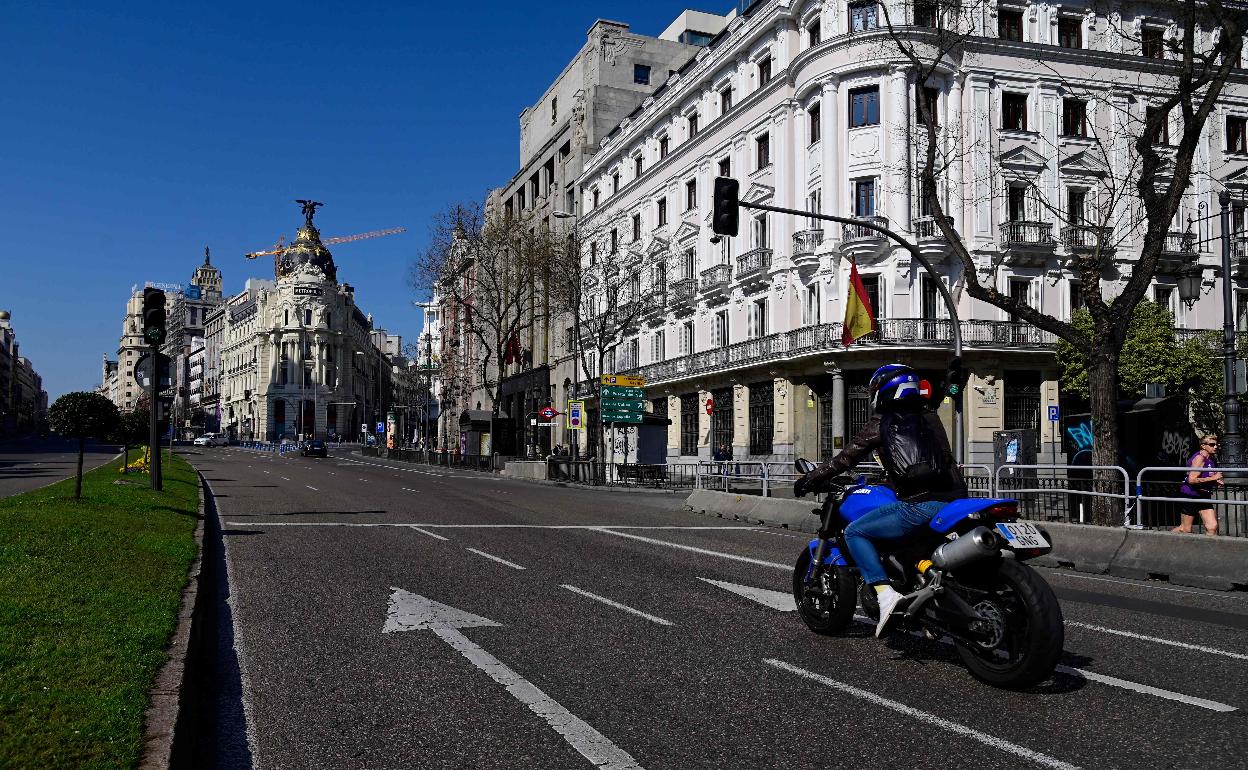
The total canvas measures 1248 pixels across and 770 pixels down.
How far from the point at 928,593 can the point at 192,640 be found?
4424mm

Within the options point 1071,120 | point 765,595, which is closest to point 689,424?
point 1071,120

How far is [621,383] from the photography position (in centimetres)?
3728

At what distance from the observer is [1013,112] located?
36.1 metres

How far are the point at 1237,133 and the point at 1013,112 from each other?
31.8 ft

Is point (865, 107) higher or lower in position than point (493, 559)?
higher

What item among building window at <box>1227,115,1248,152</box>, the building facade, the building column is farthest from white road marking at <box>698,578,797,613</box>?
building window at <box>1227,115,1248,152</box>

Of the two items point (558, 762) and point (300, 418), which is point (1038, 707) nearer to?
point (558, 762)

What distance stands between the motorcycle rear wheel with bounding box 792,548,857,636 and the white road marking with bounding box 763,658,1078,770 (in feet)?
2.43

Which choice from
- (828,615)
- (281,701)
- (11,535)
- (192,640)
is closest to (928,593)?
(828,615)

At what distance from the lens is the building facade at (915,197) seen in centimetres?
3431

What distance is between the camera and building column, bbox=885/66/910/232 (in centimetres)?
3416

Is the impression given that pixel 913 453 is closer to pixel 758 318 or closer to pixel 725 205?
pixel 725 205

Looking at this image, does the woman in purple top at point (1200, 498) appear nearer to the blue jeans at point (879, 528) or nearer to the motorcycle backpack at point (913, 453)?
the motorcycle backpack at point (913, 453)

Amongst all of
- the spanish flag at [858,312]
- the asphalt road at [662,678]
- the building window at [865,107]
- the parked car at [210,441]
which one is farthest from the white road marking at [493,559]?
the parked car at [210,441]
